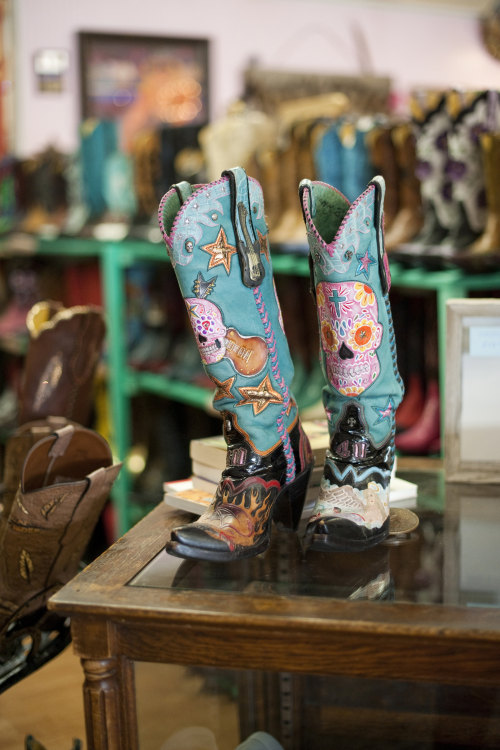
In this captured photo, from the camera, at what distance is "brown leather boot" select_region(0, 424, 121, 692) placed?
4.33 ft

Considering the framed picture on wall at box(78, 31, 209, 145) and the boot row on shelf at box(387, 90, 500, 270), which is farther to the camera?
the framed picture on wall at box(78, 31, 209, 145)

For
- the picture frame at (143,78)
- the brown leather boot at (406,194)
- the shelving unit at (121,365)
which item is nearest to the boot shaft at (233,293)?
the brown leather boot at (406,194)

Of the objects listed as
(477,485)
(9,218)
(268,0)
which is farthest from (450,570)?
(268,0)

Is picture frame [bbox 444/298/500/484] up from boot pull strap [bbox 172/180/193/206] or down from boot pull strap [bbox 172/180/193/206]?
down

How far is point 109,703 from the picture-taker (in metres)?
1.06

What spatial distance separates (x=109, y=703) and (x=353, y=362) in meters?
0.57

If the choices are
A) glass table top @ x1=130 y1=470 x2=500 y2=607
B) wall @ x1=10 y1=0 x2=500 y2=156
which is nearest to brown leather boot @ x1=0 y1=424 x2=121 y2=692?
glass table top @ x1=130 y1=470 x2=500 y2=607

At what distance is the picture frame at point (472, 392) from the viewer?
1477 millimetres

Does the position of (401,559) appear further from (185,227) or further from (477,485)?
(185,227)

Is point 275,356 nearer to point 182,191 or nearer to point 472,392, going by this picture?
point 182,191

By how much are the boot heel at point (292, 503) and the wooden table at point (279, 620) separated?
4.4 inches

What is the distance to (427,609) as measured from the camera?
3.29ft

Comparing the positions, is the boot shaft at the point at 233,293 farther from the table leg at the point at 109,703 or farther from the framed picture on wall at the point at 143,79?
the framed picture on wall at the point at 143,79

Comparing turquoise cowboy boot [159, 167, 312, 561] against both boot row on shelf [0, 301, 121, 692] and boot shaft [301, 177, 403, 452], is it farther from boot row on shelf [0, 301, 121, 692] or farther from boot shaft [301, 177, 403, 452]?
boot row on shelf [0, 301, 121, 692]
